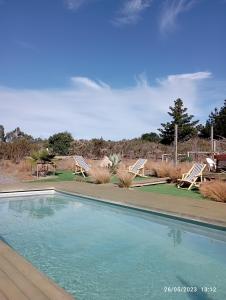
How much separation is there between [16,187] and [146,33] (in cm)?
811

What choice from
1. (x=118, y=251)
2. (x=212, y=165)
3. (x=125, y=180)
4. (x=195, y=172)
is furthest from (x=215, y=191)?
(x=212, y=165)

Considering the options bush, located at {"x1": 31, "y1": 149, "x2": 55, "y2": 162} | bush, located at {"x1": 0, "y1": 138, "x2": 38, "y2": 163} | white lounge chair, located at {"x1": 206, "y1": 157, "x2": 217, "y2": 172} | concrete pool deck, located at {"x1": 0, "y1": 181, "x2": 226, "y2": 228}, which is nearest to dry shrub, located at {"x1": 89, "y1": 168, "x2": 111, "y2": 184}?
concrete pool deck, located at {"x1": 0, "y1": 181, "x2": 226, "y2": 228}

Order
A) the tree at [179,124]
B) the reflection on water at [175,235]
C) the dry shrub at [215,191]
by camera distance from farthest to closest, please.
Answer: the tree at [179,124] → the dry shrub at [215,191] → the reflection on water at [175,235]

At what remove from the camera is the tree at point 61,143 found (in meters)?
24.2

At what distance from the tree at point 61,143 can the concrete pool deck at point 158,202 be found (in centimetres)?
1378

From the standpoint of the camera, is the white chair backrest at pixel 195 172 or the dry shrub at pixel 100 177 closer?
the white chair backrest at pixel 195 172

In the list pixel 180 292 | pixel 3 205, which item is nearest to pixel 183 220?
pixel 180 292

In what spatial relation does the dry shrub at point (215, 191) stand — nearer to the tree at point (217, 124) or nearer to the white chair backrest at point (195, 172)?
the white chair backrest at point (195, 172)

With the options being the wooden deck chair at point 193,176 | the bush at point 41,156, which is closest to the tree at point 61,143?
the bush at point 41,156

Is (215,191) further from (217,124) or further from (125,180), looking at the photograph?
(217,124)

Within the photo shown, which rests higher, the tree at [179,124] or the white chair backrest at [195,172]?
the tree at [179,124]

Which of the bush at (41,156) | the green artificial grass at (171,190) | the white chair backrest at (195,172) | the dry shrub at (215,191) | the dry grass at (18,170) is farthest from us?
the dry grass at (18,170)

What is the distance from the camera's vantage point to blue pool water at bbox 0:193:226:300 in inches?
153

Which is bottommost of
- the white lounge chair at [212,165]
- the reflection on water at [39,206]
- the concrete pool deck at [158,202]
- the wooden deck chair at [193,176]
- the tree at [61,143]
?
the reflection on water at [39,206]
